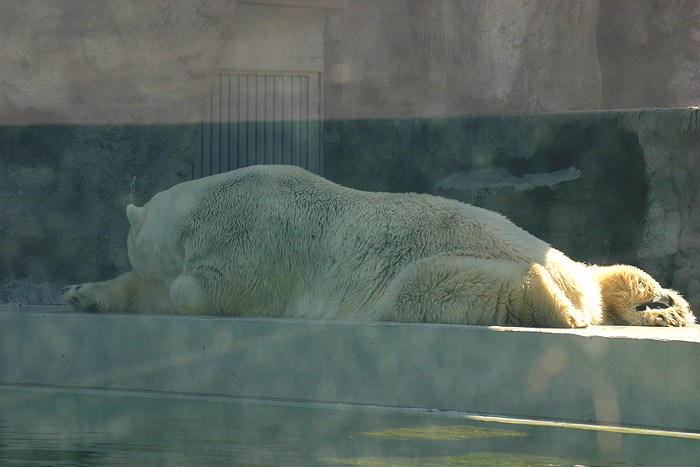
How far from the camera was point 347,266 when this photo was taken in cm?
509

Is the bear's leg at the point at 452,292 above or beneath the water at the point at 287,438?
above

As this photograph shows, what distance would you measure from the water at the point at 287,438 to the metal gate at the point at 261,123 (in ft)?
13.4

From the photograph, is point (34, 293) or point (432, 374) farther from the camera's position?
point (34, 293)

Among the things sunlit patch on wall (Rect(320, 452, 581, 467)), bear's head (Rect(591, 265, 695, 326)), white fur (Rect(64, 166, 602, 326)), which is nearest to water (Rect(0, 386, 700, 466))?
sunlit patch on wall (Rect(320, 452, 581, 467))

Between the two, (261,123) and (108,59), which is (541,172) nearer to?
(261,123)

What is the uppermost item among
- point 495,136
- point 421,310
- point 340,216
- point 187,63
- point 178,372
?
point 187,63

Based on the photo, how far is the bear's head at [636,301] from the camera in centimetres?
493

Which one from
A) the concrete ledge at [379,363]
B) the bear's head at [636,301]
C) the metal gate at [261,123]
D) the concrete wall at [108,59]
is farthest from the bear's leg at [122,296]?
the metal gate at [261,123]

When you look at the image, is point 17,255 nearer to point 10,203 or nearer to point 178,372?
point 10,203

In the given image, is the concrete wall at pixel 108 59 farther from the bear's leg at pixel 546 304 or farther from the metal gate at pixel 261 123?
the bear's leg at pixel 546 304

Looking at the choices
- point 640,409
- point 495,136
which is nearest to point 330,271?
point 640,409

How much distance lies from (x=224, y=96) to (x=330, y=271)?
12.0ft

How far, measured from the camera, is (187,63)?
24.3 ft

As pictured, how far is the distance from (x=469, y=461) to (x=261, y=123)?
5.73m
